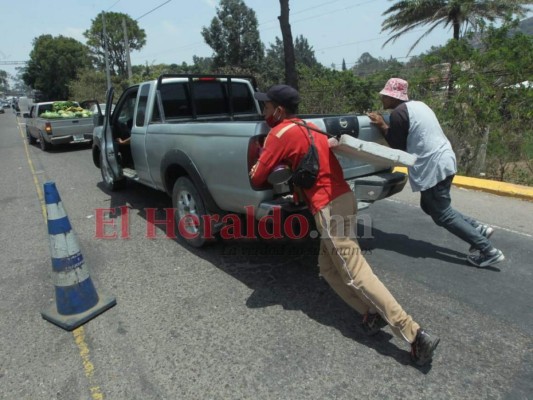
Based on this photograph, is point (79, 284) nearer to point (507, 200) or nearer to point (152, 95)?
point (152, 95)

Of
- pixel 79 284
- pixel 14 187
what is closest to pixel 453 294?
pixel 79 284

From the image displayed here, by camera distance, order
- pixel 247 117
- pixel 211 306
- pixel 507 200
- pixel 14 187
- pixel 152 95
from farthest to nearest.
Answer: pixel 14 187 → pixel 507 200 → pixel 247 117 → pixel 152 95 → pixel 211 306

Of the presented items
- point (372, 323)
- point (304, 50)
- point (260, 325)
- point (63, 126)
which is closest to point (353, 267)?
point (372, 323)

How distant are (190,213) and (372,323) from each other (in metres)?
2.40

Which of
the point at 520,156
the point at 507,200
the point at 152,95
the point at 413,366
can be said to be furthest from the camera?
the point at 520,156

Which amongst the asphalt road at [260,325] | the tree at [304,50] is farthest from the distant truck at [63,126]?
the tree at [304,50]

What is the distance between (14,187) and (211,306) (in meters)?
6.89

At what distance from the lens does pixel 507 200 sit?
20.6 feet

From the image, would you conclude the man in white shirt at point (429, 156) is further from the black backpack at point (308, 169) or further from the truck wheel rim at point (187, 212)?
the truck wheel rim at point (187, 212)

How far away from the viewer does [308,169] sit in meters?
2.76

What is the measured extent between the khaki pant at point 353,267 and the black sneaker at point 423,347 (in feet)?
0.13

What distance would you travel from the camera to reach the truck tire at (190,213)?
14.3 ft

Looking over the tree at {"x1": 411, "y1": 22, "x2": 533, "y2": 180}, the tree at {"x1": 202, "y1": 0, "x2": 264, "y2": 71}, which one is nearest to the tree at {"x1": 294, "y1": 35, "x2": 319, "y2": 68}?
the tree at {"x1": 202, "y1": 0, "x2": 264, "y2": 71}

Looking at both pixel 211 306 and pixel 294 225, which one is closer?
pixel 211 306
